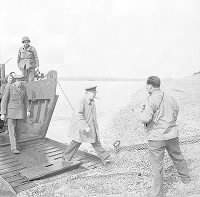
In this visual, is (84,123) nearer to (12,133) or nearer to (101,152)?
(101,152)

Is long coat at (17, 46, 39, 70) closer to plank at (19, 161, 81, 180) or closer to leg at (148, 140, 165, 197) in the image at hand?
plank at (19, 161, 81, 180)

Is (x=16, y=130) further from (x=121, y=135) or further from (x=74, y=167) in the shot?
(x=121, y=135)

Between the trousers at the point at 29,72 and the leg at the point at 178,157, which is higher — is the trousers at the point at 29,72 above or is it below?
above

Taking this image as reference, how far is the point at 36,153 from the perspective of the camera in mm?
6340

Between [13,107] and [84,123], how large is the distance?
6.36 feet

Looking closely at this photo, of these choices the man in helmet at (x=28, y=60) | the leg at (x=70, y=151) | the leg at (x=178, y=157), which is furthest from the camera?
the man in helmet at (x=28, y=60)

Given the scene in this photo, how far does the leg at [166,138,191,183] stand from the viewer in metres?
4.05

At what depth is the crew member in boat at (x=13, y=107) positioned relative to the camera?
638 cm

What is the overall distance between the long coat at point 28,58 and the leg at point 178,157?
6.19m

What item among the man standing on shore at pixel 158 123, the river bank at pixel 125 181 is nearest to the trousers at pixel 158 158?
the man standing on shore at pixel 158 123

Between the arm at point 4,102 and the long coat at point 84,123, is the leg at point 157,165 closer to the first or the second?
the long coat at point 84,123

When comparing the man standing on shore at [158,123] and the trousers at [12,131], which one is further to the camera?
the trousers at [12,131]

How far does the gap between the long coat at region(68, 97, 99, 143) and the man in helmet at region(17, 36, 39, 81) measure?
14.0 feet

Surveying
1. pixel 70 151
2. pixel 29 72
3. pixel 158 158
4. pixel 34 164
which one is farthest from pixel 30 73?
pixel 158 158
